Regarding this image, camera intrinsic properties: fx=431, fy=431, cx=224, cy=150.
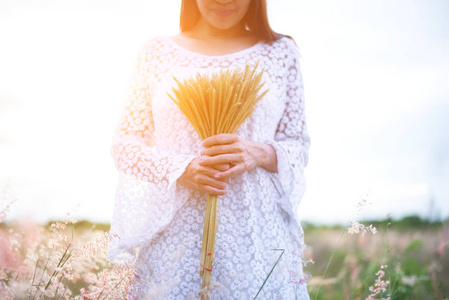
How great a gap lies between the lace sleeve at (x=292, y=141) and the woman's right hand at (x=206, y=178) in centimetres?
33

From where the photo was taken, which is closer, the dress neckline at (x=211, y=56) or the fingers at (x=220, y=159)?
the fingers at (x=220, y=159)

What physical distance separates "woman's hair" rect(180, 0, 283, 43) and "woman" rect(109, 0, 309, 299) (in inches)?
0.7

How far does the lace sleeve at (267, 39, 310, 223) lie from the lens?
6.62 ft

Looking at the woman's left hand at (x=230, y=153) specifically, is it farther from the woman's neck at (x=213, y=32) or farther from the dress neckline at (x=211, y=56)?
the woman's neck at (x=213, y=32)

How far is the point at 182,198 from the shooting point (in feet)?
6.29

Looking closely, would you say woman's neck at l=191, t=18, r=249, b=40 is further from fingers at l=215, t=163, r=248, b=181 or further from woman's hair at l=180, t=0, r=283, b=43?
fingers at l=215, t=163, r=248, b=181

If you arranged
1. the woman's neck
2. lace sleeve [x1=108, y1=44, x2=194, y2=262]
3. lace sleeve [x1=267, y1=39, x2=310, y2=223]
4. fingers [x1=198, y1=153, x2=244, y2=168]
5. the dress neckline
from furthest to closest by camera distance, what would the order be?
the woman's neck < the dress neckline < lace sleeve [x1=267, y1=39, x2=310, y2=223] < lace sleeve [x1=108, y1=44, x2=194, y2=262] < fingers [x1=198, y1=153, x2=244, y2=168]

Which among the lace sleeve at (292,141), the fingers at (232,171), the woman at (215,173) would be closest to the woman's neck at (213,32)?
the woman at (215,173)

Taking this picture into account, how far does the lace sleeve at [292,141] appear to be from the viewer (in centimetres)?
202

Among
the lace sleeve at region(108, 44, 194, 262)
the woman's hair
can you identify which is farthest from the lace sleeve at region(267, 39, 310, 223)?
the lace sleeve at region(108, 44, 194, 262)

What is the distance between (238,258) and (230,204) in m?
0.24

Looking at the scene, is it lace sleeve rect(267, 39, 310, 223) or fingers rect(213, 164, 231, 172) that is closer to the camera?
fingers rect(213, 164, 231, 172)

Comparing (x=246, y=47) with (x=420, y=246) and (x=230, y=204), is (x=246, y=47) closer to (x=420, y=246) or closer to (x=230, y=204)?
(x=230, y=204)

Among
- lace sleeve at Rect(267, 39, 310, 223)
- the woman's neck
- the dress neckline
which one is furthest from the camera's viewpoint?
the woman's neck
